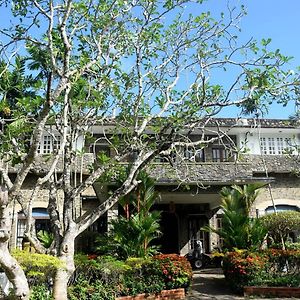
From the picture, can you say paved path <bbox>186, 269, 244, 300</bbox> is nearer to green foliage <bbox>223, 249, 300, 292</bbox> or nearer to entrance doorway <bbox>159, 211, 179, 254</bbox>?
green foliage <bbox>223, 249, 300, 292</bbox>

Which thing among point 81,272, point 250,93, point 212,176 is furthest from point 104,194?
point 250,93

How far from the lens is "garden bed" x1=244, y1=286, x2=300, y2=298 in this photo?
503 inches

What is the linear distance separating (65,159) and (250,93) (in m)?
4.65

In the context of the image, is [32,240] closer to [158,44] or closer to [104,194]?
[158,44]

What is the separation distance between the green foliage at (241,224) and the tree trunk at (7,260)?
8.62 metres

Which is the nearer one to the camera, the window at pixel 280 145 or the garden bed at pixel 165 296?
the garden bed at pixel 165 296

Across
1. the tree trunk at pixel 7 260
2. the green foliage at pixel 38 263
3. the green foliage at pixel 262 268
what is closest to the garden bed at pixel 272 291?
the green foliage at pixel 262 268

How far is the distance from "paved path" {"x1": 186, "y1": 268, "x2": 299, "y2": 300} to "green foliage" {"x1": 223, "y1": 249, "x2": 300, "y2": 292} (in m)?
0.42

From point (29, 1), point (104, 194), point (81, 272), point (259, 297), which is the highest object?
point (29, 1)

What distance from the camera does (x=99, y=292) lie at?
1175 centimetres

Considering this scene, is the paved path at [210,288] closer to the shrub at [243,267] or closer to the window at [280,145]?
the shrub at [243,267]

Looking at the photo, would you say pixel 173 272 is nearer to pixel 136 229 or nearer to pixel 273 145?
pixel 136 229

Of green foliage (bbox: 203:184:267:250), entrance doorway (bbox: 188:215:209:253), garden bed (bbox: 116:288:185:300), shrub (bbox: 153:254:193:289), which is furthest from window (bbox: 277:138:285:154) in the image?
garden bed (bbox: 116:288:185:300)

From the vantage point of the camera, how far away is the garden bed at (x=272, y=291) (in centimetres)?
1277
